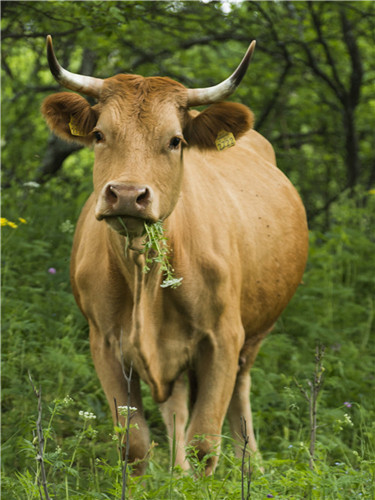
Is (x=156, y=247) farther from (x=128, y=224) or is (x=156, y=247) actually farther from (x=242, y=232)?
(x=242, y=232)

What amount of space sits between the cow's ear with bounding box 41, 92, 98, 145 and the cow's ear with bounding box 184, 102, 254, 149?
0.53 m

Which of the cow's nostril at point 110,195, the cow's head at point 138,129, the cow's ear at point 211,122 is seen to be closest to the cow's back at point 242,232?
the cow's ear at point 211,122

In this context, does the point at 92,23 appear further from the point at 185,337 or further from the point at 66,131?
the point at 185,337

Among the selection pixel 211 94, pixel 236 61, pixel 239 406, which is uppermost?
pixel 236 61

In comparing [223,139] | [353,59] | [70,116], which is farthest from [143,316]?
[353,59]

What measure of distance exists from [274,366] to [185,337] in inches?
83.4

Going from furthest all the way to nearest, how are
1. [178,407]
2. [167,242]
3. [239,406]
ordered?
[239,406]
[178,407]
[167,242]

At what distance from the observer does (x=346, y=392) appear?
230 inches

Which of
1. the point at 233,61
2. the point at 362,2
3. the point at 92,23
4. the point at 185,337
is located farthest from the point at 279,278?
the point at 233,61

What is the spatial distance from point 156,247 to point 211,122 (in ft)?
2.83

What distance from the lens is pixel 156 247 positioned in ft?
12.3

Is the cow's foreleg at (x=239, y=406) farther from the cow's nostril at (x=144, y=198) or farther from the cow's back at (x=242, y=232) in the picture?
the cow's nostril at (x=144, y=198)

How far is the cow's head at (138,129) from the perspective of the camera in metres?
3.46

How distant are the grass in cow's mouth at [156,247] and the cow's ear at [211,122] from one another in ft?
1.98
